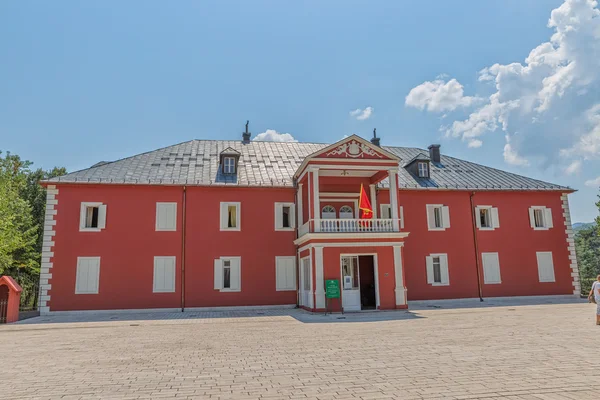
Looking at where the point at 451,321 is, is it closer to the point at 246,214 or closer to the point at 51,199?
the point at 246,214

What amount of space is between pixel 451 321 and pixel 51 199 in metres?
19.4

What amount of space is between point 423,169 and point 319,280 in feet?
36.6

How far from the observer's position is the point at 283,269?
22.2 meters

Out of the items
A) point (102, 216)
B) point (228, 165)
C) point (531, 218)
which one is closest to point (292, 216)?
point (228, 165)

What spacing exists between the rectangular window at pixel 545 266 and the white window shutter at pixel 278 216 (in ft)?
50.7

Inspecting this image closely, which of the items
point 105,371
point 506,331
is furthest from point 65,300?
point 506,331

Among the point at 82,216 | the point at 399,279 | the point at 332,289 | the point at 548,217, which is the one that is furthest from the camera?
the point at 548,217

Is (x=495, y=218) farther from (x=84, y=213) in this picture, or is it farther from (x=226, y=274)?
(x=84, y=213)

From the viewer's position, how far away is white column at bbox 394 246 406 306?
1919 cm

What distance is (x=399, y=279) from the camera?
19.4 meters

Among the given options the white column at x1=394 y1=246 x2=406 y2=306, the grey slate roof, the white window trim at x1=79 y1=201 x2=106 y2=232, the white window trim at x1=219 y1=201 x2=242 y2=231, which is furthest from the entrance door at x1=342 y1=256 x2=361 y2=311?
the white window trim at x1=79 y1=201 x2=106 y2=232

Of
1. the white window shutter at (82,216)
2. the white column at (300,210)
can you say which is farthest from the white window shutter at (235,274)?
the white window shutter at (82,216)

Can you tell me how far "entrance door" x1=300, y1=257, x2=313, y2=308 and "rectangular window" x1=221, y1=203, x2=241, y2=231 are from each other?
413 cm

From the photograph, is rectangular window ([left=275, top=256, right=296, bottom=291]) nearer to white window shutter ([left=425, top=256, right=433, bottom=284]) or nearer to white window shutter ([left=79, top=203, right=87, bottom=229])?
white window shutter ([left=425, top=256, right=433, bottom=284])
